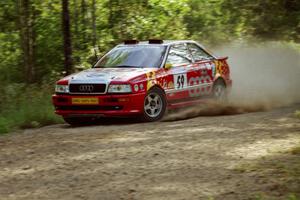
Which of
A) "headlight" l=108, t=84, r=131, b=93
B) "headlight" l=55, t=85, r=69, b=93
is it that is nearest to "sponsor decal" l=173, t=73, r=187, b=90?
"headlight" l=108, t=84, r=131, b=93

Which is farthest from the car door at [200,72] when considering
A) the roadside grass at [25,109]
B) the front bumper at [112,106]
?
the roadside grass at [25,109]

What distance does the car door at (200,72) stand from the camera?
42.5ft

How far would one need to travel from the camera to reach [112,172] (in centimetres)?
686

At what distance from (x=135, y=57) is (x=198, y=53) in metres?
1.67

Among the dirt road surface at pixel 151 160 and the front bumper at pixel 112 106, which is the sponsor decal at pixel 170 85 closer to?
the front bumper at pixel 112 106

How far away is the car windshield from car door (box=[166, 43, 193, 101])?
261 mm

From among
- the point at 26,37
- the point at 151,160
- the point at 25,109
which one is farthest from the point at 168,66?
the point at 26,37

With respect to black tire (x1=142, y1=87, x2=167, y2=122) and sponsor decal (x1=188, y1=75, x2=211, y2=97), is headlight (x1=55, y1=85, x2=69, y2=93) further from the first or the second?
sponsor decal (x1=188, y1=75, x2=211, y2=97)

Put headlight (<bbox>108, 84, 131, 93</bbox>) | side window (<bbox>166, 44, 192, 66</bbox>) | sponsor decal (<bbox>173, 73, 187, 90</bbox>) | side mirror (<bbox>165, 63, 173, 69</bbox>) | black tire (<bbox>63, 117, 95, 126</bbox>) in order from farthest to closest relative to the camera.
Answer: side window (<bbox>166, 44, 192, 66</bbox>) → sponsor decal (<bbox>173, 73, 187, 90</bbox>) → side mirror (<bbox>165, 63, 173, 69</bbox>) → black tire (<bbox>63, 117, 95, 126</bbox>) → headlight (<bbox>108, 84, 131, 93</bbox>)

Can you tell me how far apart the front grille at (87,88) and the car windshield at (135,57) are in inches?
45.8

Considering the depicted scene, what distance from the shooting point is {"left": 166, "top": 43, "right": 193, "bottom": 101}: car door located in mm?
12375

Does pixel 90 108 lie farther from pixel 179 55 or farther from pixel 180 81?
pixel 179 55

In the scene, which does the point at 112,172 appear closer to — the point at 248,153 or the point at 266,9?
the point at 248,153

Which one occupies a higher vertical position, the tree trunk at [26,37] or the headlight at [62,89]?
the tree trunk at [26,37]
